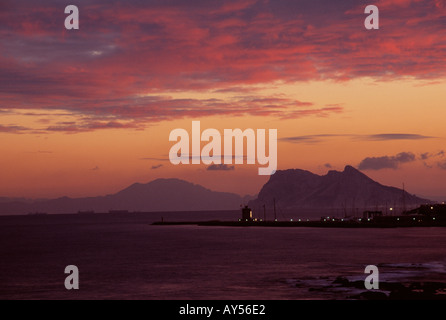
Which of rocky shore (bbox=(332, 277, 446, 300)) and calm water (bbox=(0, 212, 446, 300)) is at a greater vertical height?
rocky shore (bbox=(332, 277, 446, 300))

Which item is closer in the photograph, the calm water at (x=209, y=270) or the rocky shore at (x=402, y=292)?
the rocky shore at (x=402, y=292)

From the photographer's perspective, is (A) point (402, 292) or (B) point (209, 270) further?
(B) point (209, 270)

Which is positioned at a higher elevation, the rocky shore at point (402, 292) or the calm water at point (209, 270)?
the rocky shore at point (402, 292)

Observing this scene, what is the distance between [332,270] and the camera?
2554 inches

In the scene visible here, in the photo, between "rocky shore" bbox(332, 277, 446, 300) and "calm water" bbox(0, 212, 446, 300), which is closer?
"rocky shore" bbox(332, 277, 446, 300)

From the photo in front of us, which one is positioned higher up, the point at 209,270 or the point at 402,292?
the point at 402,292
